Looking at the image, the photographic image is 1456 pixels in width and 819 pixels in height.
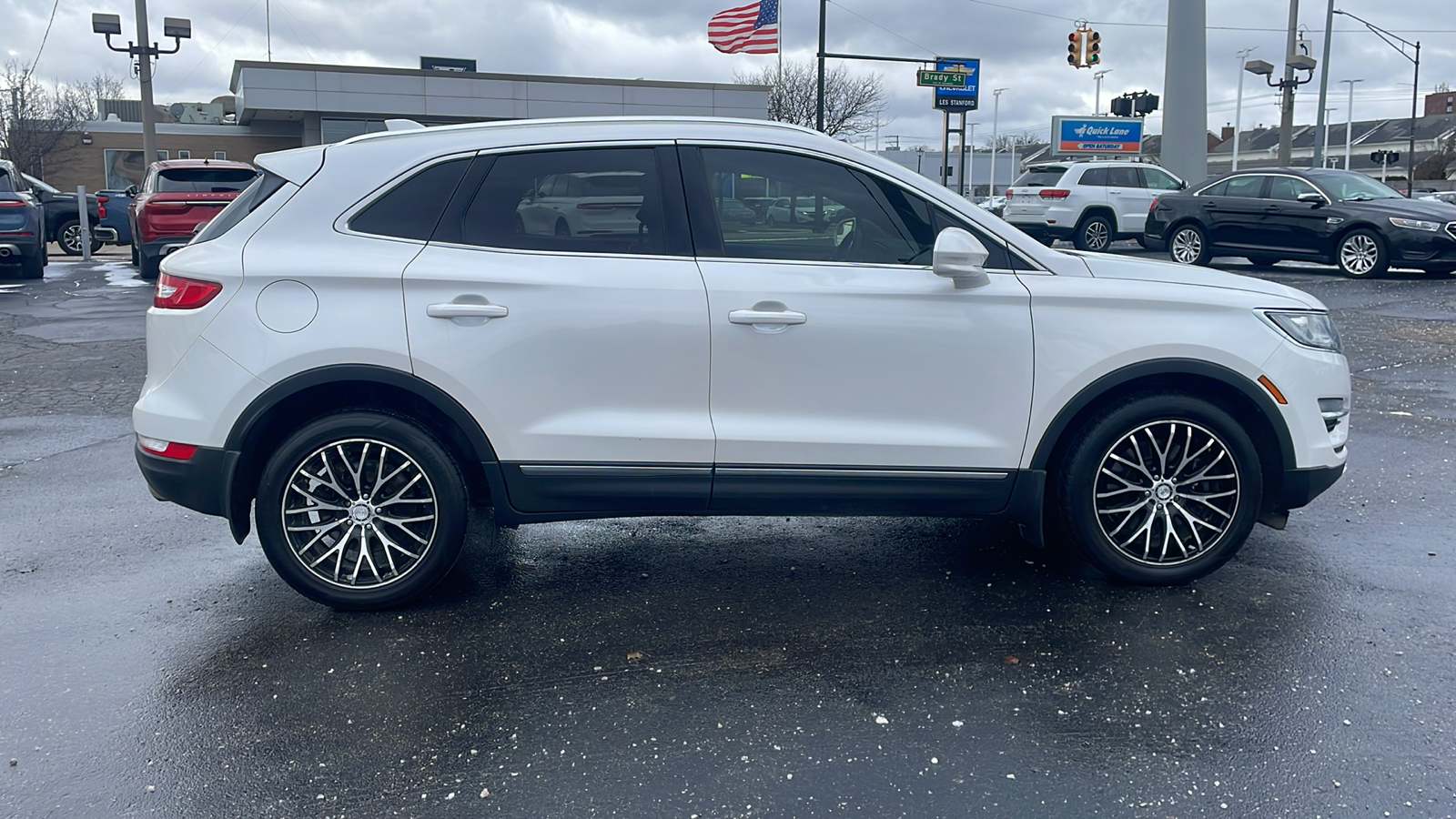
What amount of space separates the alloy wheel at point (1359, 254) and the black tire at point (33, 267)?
64.6 ft

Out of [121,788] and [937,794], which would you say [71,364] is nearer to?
[121,788]

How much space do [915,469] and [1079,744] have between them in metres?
1.24

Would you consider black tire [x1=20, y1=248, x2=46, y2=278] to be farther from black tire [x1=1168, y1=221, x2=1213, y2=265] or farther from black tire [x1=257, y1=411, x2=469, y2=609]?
black tire [x1=1168, y1=221, x2=1213, y2=265]

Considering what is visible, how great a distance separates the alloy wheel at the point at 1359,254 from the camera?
1628cm

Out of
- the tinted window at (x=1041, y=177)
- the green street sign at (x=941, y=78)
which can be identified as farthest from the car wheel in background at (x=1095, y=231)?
the green street sign at (x=941, y=78)

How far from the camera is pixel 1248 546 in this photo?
5023mm

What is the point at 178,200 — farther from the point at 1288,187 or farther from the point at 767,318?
the point at 1288,187

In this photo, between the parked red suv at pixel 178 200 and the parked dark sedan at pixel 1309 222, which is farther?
the parked red suv at pixel 178 200

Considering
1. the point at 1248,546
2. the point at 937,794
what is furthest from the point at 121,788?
the point at 1248,546

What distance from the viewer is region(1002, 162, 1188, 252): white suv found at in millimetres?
22016

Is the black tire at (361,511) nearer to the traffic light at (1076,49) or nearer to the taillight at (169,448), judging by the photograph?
the taillight at (169,448)

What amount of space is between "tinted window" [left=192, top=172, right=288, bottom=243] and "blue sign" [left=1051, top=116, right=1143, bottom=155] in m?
49.5

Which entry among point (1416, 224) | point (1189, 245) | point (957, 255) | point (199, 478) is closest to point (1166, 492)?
point (957, 255)

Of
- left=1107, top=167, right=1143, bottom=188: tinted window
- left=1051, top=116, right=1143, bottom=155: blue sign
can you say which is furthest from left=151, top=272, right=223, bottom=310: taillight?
left=1051, top=116, right=1143, bottom=155: blue sign
